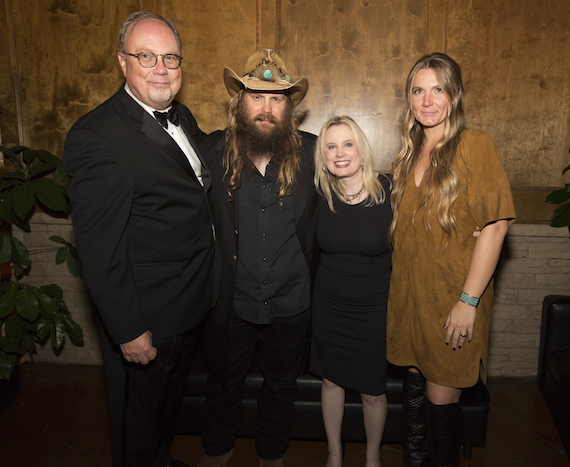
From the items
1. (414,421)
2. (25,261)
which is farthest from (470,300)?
(25,261)

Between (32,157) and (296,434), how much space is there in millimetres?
2641

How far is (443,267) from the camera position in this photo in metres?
1.85

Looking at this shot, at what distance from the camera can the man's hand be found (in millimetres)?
1695

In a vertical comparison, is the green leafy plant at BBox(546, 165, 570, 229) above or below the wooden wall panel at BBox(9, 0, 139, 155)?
below

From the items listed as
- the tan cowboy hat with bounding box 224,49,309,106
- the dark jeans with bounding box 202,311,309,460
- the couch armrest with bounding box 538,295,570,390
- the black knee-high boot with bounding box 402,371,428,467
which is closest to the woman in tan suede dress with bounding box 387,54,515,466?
the black knee-high boot with bounding box 402,371,428,467

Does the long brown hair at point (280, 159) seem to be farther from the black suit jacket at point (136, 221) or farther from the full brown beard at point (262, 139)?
the black suit jacket at point (136, 221)

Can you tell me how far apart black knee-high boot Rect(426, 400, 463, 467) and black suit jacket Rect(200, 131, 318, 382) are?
91 cm

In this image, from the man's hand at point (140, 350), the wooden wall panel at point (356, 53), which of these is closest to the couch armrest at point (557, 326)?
the wooden wall panel at point (356, 53)

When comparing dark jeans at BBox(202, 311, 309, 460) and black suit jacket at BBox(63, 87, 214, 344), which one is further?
dark jeans at BBox(202, 311, 309, 460)

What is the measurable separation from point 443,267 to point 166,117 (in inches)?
55.8

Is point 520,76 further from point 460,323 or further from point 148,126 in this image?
point 148,126

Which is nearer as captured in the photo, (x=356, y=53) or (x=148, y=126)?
(x=148, y=126)

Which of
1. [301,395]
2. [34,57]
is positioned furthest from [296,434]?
[34,57]

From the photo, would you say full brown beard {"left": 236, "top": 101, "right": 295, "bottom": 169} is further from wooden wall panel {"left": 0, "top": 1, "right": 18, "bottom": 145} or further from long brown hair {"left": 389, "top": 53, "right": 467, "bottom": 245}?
wooden wall panel {"left": 0, "top": 1, "right": 18, "bottom": 145}
